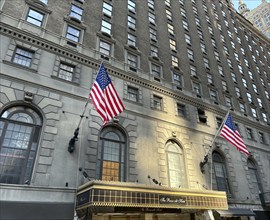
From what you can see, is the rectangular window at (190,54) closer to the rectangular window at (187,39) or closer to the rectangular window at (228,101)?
the rectangular window at (187,39)

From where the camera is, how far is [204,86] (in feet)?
91.3

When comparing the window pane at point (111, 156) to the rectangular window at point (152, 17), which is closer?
the window pane at point (111, 156)

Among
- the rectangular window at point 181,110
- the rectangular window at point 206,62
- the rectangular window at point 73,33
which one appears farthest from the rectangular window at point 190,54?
the rectangular window at point 73,33

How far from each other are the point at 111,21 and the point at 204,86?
1363 centimetres

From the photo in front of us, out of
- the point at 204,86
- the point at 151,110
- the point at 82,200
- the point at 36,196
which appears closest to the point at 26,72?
the point at 36,196

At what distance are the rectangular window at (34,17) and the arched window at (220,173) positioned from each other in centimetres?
2014

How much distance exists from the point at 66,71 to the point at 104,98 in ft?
18.1

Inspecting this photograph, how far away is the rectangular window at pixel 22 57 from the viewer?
15.1 metres

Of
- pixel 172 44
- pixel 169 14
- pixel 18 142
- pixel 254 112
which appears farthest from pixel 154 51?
pixel 254 112

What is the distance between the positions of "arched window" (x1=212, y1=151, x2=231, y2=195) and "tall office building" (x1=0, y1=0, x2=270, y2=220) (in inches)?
5.3

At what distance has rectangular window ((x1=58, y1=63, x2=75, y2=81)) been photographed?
16578 mm

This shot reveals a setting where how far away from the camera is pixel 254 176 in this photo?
83.8ft

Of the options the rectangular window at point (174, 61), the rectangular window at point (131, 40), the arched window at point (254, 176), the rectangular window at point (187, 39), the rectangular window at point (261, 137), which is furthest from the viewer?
the rectangular window at point (187, 39)

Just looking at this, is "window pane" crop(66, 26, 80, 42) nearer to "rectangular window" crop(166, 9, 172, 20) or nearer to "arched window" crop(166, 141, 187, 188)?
"arched window" crop(166, 141, 187, 188)
